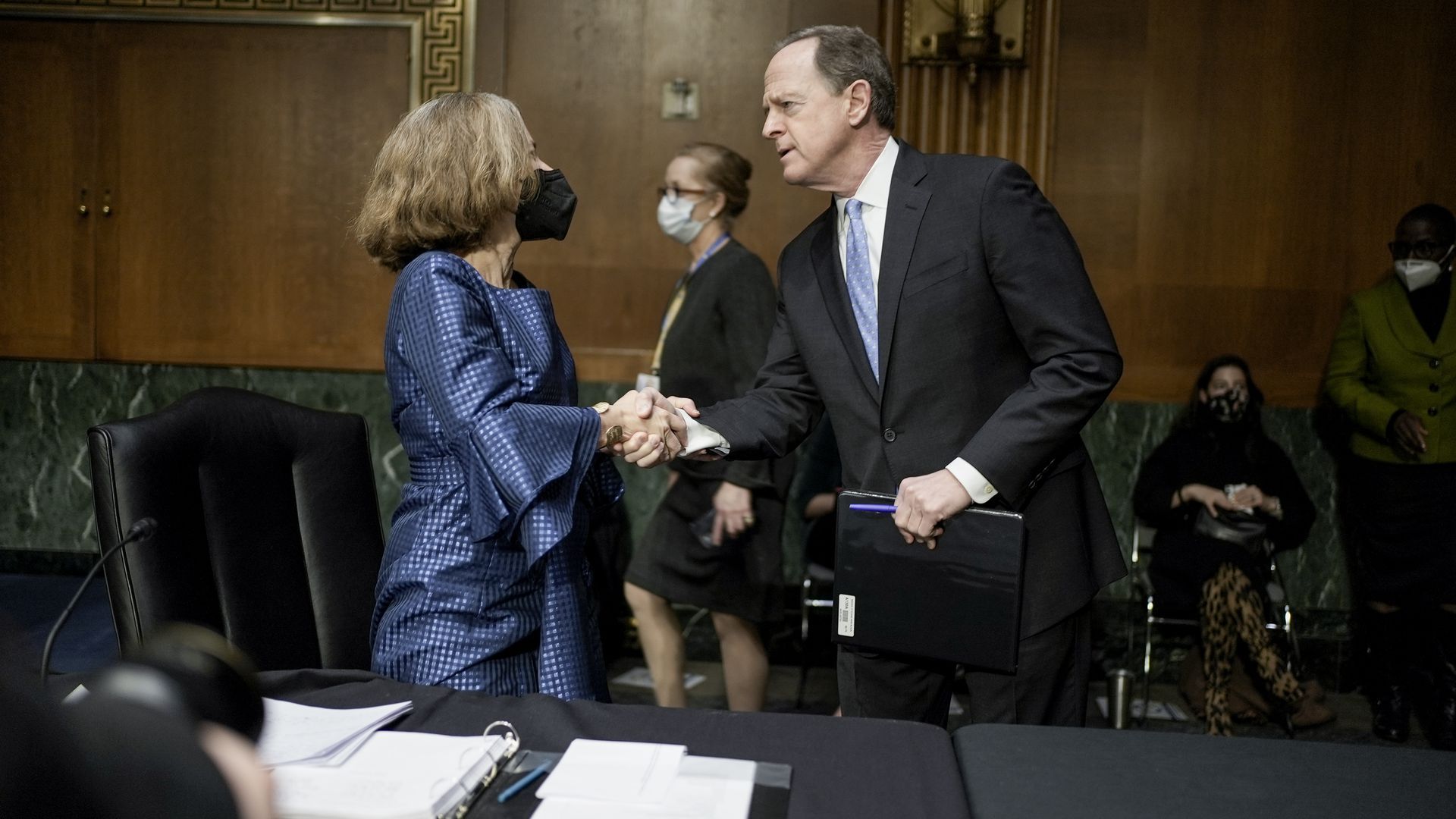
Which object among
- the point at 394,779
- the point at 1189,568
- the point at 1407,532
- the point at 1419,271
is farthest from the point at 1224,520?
the point at 394,779

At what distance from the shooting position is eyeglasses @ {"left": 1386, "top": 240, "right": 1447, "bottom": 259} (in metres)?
4.07

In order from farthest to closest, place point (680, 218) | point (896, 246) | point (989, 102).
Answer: point (989, 102) → point (680, 218) → point (896, 246)

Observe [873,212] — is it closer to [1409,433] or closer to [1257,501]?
[1257,501]

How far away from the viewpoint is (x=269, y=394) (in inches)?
180

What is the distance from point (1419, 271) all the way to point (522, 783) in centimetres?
390

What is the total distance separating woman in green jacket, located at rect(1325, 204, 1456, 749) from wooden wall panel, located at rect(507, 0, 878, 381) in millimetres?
1937

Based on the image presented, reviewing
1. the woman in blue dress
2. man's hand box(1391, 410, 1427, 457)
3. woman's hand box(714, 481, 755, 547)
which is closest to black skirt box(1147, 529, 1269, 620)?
man's hand box(1391, 410, 1427, 457)

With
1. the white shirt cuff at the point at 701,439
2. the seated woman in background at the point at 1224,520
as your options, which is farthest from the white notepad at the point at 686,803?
the seated woman in background at the point at 1224,520

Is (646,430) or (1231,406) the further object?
(1231,406)

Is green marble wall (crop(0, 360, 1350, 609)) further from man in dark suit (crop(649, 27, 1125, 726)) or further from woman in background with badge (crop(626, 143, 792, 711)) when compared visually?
man in dark suit (crop(649, 27, 1125, 726))

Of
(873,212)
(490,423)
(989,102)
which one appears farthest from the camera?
(989,102)

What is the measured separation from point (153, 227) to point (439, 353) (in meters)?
3.49

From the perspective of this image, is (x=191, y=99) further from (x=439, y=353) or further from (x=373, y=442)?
(x=439, y=353)

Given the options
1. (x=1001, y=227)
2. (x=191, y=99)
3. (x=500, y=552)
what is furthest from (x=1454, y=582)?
(x=191, y=99)
